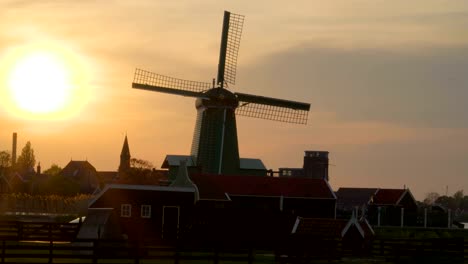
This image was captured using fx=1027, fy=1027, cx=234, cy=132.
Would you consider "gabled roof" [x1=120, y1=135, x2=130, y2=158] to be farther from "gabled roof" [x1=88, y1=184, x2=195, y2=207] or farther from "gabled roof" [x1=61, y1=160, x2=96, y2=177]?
"gabled roof" [x1=88, y1=184, x2=195, y2=207]

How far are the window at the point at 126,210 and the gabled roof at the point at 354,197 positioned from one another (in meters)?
44.8

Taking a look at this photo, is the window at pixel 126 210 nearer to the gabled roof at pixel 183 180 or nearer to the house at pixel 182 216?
the house at pixel 182 216

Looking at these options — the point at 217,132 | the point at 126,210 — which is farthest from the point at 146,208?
the point at 217,132

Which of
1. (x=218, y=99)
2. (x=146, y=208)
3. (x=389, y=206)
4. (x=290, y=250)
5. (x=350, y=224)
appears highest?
(x=218, y=99)

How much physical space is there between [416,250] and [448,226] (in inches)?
2057

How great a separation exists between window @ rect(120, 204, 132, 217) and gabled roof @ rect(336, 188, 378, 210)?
1765 inches

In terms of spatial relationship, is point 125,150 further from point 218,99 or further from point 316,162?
point 218,99

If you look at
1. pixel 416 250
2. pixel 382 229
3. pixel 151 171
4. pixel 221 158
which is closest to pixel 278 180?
pixel 221 158

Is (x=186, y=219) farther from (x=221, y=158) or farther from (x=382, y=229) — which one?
(x=382, y=229)

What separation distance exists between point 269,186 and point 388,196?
30.1 metres

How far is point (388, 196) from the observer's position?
103 meters

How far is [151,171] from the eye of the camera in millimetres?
117875

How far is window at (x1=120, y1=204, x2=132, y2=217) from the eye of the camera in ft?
205

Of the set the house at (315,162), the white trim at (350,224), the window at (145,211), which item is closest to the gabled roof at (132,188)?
the window at (145,211)
